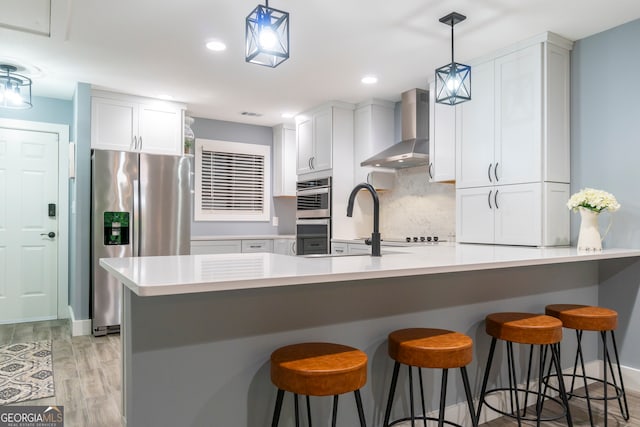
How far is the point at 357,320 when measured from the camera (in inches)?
78.5

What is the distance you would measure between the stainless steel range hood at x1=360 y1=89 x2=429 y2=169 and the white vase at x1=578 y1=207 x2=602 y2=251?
A: 1673mm

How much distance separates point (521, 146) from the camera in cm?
324

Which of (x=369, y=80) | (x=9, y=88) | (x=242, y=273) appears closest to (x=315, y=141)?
(x=369, y=80)

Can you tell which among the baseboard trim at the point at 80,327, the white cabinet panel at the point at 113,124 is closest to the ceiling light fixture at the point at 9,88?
the white cabinet panel at the point at 113,124

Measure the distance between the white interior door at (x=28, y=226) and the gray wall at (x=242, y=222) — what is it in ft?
5.32

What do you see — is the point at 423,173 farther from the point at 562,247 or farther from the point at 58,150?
the point at 58,150

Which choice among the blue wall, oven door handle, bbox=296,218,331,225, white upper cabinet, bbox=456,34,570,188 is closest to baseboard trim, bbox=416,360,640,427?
white upper cabinet, bbox=456,34,570,188

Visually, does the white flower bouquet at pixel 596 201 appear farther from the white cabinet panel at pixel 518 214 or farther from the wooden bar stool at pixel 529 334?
the wooden bar stool at pixel 529 334

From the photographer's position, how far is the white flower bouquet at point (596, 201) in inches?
105

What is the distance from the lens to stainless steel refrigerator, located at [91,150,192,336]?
4145mm

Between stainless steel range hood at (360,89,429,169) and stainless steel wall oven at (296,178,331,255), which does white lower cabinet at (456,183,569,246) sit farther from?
stainless steel wall oven at (296,178,331,255)

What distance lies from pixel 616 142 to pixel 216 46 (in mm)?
2962

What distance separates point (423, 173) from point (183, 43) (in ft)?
8.84

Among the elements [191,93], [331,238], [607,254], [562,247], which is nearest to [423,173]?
[331,238]
